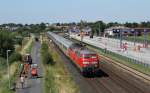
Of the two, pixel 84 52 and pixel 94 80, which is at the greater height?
pixel 84 52

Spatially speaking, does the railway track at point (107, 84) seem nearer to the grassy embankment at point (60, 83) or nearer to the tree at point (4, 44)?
the grassy embankment at point (60, 83)

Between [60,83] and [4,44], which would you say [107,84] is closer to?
[60,83]

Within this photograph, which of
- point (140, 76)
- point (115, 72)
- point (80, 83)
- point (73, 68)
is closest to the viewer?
point (80, 83)

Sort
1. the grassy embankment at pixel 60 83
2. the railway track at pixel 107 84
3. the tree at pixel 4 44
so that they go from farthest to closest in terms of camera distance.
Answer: the tree at pixel 4 44, the railway track at pixel 107 84, the grassy embankment at pixel 60 83

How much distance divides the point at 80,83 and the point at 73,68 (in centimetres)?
1598

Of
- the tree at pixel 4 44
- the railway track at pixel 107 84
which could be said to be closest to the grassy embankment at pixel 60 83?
the railway track at pixel 107 84

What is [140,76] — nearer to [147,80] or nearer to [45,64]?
[147,80]

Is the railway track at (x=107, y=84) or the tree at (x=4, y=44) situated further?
the tree at (x=4, y=44)

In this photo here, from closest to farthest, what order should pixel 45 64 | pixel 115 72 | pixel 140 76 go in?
pixel 140 76
pixel 115 72
pixel 45 64

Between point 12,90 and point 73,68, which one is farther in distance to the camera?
point 73,68

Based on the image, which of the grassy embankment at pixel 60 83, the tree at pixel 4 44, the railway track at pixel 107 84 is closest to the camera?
the grassy embankment at pixel 60 83

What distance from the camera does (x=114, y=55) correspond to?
256ft

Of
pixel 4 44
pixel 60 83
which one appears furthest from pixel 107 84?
pixel 4 44

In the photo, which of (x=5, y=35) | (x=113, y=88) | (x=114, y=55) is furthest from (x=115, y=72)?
(x=5, y=35)
